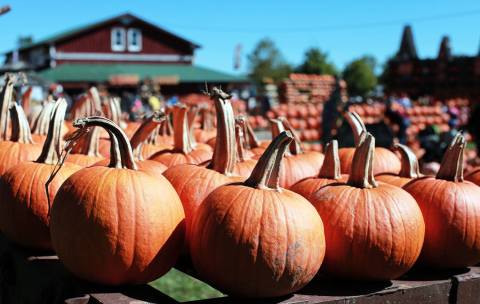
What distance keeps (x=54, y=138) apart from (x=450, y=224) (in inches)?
65.5

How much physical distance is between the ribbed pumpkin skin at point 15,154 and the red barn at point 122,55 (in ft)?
112

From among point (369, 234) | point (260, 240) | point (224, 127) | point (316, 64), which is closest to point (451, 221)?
point (369, 234)

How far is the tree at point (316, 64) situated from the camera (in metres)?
63.8

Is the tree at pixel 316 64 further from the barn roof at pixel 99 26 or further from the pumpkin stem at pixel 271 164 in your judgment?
the pumpkin stem at pixel 271 164

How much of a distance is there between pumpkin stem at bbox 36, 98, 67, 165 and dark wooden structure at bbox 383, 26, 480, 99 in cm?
2582

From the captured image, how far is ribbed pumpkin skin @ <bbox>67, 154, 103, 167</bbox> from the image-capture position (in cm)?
286

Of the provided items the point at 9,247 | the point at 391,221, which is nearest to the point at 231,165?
the point at 391,221

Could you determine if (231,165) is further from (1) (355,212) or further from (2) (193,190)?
(1) (355,212)

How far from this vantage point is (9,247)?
2.65 m

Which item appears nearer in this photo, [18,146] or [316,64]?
[18,146]

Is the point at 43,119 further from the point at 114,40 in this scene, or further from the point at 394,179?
the point at 114,40

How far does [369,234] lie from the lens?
210 centimetres

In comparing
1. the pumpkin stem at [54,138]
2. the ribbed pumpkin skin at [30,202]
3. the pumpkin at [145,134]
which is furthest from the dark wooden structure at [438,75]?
the ribbed pumpkin skin at [30,202]

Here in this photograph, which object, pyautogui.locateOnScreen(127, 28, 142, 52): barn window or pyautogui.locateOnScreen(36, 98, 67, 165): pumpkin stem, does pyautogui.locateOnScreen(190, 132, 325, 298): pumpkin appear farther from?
pyautogui.locateOnScreen(127, 28, 142, 52): barn window
